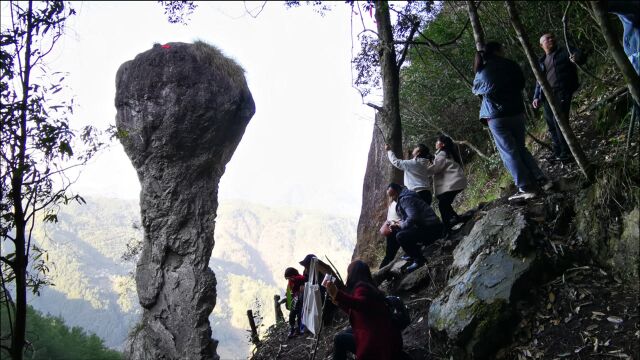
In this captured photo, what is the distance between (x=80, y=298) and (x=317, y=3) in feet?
348

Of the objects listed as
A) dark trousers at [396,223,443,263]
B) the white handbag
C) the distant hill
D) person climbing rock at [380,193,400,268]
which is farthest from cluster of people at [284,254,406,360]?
the distant hill

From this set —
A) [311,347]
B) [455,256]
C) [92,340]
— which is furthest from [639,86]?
[92,340]

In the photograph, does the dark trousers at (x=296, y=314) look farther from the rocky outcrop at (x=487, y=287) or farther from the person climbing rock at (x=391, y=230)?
the rocky outcrop at (x=487, y=287)

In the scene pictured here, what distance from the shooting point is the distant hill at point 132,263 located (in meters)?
94.9

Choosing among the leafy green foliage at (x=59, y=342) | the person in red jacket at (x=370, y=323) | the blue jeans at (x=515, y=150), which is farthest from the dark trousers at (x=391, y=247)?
the leafy green foliage at (x=59, y=342)

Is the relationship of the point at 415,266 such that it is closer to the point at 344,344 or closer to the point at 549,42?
the point at 344,344

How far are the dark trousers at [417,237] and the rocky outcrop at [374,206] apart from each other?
6.65 m

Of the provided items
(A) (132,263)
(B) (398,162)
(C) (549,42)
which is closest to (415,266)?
(B) (398,162)

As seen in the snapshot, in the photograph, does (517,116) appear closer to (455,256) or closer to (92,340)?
(455,256)

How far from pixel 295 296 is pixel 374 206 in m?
7.20

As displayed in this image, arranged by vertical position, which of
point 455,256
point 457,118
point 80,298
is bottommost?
point 455,256

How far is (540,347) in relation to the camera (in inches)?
159

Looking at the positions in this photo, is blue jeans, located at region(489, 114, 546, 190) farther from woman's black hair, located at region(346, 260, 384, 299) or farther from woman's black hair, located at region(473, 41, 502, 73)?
woman's black hair, located at region(346, 260, 384, 299)

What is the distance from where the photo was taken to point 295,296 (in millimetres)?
7984
